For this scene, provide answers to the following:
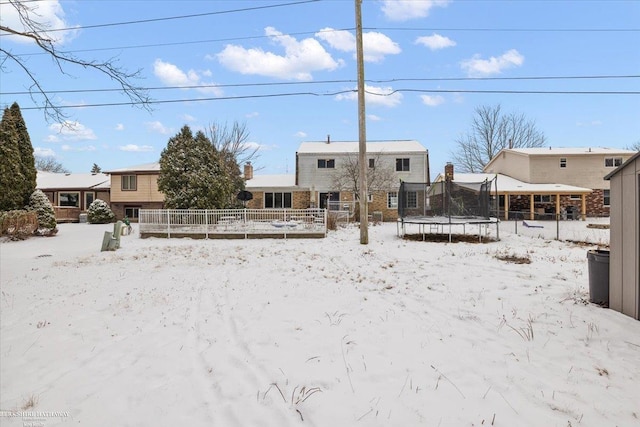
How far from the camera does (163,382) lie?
138 inches

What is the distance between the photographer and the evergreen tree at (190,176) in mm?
18391

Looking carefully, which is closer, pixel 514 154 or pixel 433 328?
pixel 433 328

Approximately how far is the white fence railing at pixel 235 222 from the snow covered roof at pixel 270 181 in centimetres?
1310

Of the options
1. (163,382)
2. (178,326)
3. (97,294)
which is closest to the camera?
(163,382)

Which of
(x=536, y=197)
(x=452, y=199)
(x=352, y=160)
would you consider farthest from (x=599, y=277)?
(x=536, y=197)

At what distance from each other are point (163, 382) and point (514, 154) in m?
34.4

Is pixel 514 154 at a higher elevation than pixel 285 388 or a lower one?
higher

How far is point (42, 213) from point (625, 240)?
23190 millimetres

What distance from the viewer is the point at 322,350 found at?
405 cm

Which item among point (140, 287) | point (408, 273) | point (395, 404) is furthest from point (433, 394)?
point (140, 287)

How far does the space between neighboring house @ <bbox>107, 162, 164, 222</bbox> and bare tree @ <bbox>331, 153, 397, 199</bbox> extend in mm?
14518

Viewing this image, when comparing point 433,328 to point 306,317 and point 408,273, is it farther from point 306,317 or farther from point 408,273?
point 408,273

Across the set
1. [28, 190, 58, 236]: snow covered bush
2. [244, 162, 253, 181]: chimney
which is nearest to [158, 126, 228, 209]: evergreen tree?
[28, 190, 58, 236]: snow covered bush

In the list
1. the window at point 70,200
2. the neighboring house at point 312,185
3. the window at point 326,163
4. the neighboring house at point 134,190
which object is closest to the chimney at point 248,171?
the neighboring house at point 312,185
